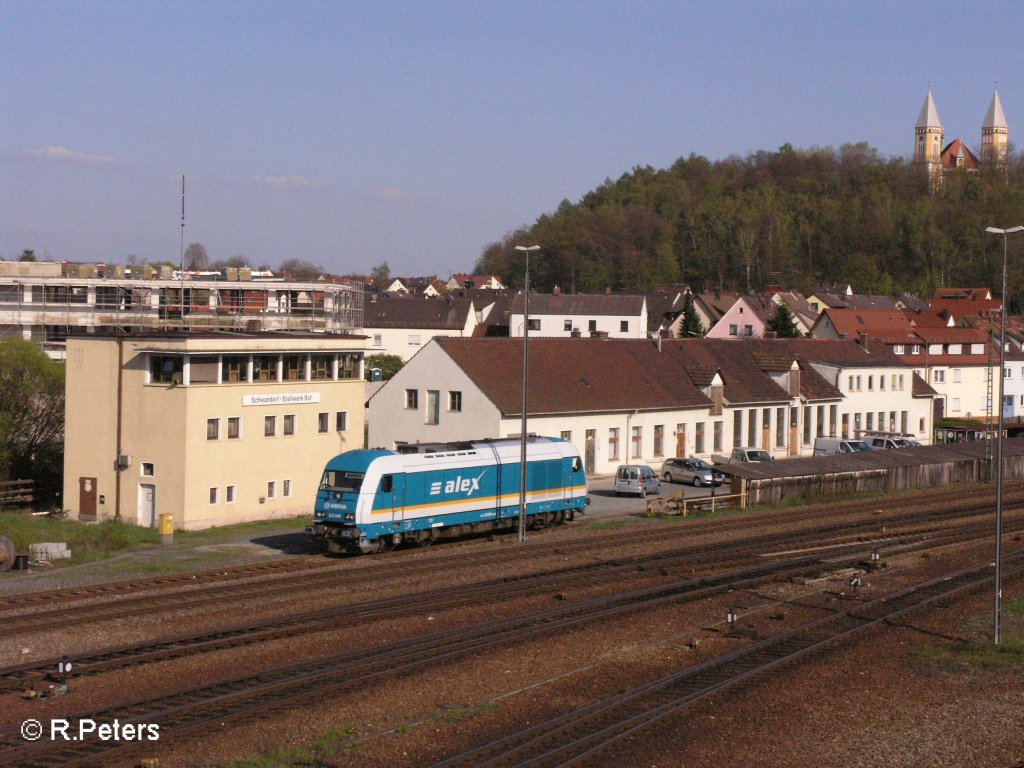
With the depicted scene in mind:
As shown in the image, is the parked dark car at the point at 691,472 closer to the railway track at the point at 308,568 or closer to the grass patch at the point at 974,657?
the railway track at the point at 308,568

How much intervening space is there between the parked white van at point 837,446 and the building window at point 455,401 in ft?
63.9

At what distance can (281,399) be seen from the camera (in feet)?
129

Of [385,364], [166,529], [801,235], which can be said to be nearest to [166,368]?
[166,529]

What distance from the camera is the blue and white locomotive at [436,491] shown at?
102 ft

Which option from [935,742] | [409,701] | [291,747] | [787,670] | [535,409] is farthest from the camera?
[535,409]

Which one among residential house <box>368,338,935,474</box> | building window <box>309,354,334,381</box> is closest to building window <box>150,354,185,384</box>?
building window <box>309,354,334,381</box>

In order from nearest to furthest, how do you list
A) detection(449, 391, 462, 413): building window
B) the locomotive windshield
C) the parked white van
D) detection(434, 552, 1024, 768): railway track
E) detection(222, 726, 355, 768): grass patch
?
detection(222, 726, 355, 768): grass patch, detection(434, 552, 1024, 768): railway track, the locomotive windshield, detection(449, 391, 462, 413): building window, the parked white van

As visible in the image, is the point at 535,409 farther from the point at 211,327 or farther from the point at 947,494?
the point at 947,494

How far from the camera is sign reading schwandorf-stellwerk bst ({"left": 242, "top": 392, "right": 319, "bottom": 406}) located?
38375 mm

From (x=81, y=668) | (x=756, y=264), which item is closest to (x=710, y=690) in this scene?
(x=81, y=668)

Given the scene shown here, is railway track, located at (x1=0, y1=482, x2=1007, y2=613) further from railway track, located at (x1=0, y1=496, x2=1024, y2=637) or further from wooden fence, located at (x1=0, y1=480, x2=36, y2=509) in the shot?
wooden fence, located at (x1=0, y1=480, x2=36, y2=509)

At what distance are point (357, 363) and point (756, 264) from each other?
105471 mm

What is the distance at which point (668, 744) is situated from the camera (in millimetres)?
15297

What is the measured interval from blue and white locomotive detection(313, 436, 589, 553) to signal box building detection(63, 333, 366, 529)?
5914mm
